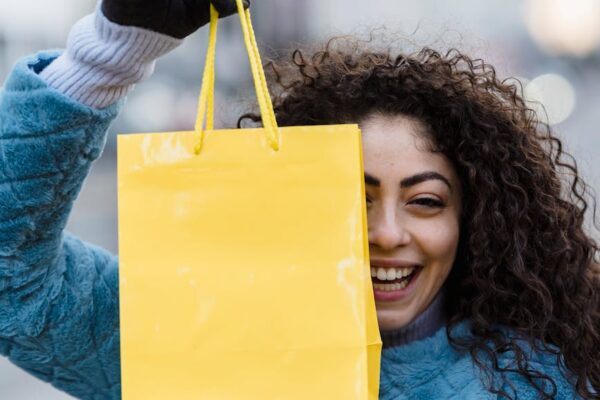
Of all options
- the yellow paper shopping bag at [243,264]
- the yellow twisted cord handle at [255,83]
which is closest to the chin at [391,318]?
the yellow paper shopping bag at [243,264]

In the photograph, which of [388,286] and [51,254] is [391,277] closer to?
[388,286]

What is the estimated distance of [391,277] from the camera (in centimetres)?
178

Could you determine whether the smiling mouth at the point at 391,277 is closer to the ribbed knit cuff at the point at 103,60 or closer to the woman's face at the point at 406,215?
the woman's face at the point at 406,215

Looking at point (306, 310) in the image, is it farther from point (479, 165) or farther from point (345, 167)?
point (479, 165)

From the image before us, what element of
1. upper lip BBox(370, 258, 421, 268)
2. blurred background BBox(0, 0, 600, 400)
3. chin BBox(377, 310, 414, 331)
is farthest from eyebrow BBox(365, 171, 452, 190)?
blurred background BBox(0, 0, 600, 400)

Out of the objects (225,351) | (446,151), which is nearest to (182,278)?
(225,351)

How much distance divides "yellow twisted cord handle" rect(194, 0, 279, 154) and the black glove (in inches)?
0.7

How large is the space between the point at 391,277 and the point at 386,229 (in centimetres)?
12

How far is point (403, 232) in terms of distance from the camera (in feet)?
5.73

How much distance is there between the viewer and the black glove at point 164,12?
4.31 ft

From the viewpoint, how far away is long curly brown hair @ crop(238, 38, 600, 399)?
1836mm

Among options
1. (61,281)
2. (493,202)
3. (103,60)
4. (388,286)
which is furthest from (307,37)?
(103,60)

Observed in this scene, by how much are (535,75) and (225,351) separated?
46.7ft

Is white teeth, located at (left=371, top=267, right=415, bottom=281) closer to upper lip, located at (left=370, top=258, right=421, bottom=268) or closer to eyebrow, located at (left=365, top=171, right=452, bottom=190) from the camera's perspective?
upper lip, located at (left=370, top=258, right=421, bottom=268)
